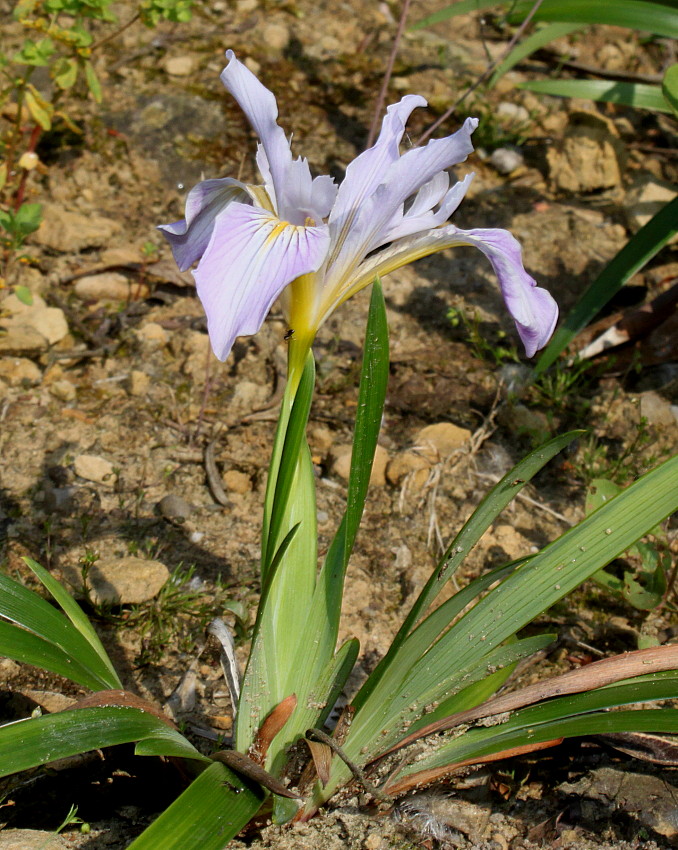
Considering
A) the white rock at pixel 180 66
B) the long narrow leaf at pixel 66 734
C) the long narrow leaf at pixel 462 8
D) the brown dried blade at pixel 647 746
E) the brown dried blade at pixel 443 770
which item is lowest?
the brown dried blade at pixel 647 746

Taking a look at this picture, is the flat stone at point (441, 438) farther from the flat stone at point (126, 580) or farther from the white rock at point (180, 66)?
the white rock at point (180, 66)

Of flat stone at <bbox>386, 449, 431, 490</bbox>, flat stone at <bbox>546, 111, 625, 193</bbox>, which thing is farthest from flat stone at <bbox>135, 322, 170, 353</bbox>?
flat stone at <bbox>546, 111, 625, 193</bbox>

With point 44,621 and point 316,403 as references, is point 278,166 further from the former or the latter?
point 316,403

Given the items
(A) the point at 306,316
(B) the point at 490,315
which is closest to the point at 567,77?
(B) the point at 490,315

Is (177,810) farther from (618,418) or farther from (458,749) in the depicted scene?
(618,418)

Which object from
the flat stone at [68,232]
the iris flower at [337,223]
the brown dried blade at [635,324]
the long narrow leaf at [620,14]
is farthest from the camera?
the flat stone at [68,232]

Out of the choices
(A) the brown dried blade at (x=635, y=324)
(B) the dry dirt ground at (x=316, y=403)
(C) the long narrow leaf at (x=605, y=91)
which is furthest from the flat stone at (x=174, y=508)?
(C) the long narrow leaf at (x=605, y=91)

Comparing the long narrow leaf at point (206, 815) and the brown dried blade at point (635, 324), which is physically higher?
the brown dried blade at point (635, 324)
